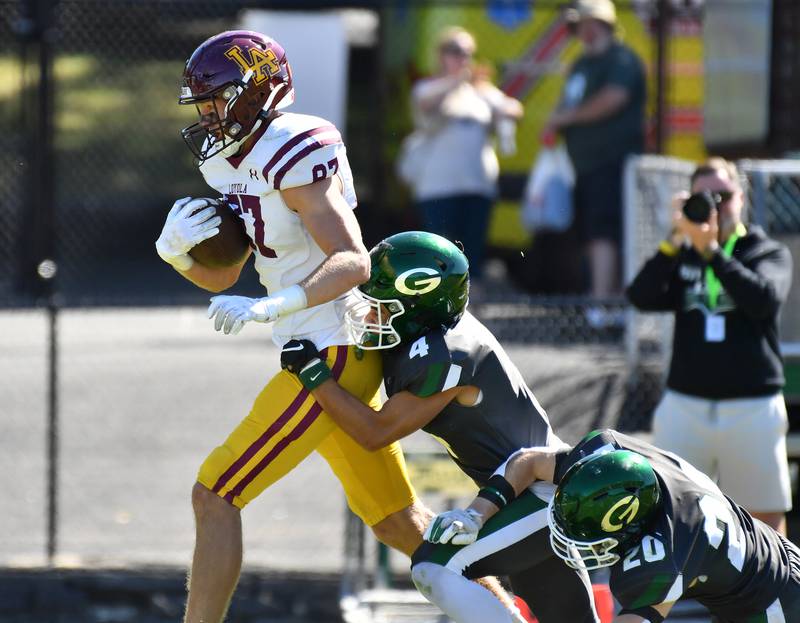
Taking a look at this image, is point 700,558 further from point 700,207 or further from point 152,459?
point 152,459

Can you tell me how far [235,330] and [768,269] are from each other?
2.15m

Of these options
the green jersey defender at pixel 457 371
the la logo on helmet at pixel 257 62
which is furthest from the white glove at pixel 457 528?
the la logo on helmet at pixel 257 62

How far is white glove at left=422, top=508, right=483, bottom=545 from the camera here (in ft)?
13.5

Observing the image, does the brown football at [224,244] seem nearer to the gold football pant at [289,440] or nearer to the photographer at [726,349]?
the gold football pant at [289,440]

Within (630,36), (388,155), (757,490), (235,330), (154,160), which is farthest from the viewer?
(154,160)

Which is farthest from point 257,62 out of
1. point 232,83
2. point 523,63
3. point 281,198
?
point 523,63

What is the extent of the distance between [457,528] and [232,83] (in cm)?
142

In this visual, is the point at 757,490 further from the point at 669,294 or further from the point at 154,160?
the point at 154,160

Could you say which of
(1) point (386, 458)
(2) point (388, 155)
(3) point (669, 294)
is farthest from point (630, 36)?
(1) point (386, 458)

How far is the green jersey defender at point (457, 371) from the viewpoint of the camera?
4.32 m

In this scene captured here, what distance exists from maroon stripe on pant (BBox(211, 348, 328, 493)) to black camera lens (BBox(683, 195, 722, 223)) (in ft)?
5.47

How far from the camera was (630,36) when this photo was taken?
38.5ft

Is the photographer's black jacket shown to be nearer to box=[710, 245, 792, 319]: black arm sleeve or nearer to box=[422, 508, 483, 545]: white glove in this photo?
box=[710, 245, 792, 319]: black arm sleeve

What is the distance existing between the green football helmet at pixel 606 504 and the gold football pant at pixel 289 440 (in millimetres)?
911
